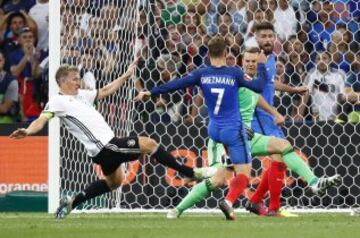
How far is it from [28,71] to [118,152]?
21.7 ft

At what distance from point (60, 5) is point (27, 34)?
4.66 m

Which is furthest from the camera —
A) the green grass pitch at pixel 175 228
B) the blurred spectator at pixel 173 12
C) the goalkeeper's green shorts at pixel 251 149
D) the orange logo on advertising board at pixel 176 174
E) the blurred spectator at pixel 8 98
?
the blurred spectator at pixel 8 98

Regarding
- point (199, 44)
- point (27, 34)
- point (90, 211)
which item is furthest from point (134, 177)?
point (27, 34)

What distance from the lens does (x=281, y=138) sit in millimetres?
12602

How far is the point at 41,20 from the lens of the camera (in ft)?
61.2

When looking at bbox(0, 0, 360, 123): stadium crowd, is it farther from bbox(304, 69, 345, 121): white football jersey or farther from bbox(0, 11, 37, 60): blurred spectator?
bbox(0, 11, 37, 60): blurred spectator

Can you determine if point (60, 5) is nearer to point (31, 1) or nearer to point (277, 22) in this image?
point (277, 22)

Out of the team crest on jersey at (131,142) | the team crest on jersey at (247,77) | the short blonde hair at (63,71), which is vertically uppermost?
the short blonde hair at (63,71)

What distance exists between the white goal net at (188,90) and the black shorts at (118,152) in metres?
2.07

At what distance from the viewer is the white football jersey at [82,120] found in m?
11.8

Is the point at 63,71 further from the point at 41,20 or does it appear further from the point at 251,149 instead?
the point at 41,20

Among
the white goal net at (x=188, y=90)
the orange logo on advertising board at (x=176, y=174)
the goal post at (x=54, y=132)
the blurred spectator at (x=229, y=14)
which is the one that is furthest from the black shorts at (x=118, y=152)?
the blurred spectator at (x=229, y=14)

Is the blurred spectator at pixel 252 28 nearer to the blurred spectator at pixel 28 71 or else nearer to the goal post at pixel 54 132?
the goal post at pixel 54 132

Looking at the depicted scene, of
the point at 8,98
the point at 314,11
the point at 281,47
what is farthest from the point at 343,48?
the point at 8,98
